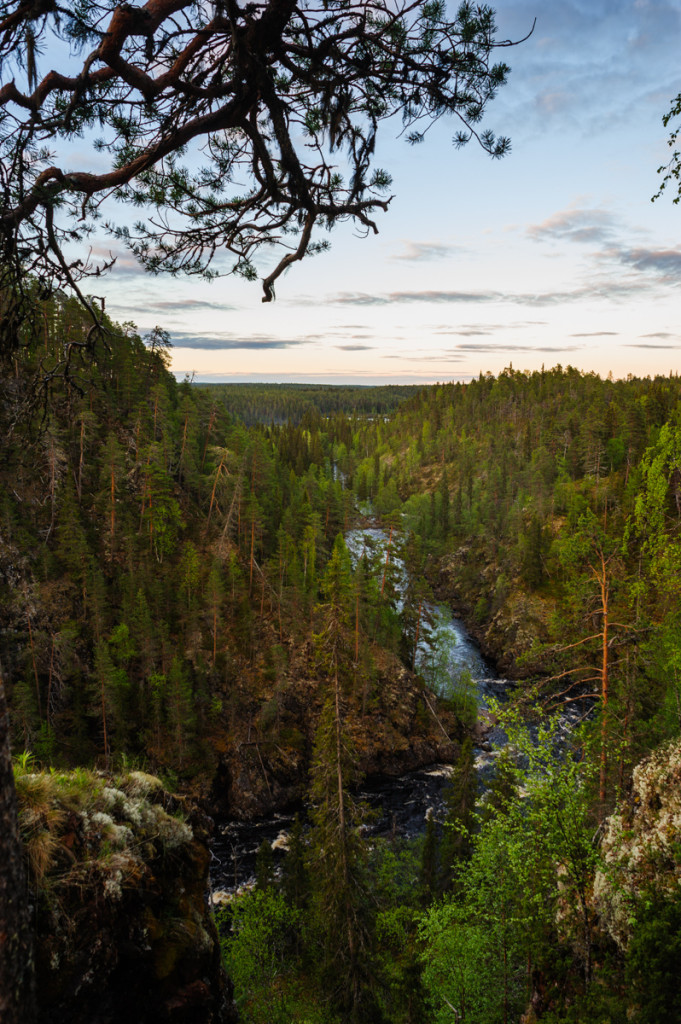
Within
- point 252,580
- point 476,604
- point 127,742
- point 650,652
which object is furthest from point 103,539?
point 476,604

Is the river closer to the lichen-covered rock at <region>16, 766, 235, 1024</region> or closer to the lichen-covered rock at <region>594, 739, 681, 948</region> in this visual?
the lichen-covered rock at <region>594, 739, 681, 948</region>

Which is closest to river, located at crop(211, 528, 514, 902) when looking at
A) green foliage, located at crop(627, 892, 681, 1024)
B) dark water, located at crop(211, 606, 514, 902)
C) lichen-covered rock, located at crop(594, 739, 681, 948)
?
dark water, located at crop(211, 606, 514, 902)

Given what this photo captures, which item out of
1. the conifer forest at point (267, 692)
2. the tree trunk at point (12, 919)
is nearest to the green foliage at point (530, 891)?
the conifer forest at point (267, 692)

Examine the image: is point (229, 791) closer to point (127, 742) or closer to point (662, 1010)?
point (127, 742)

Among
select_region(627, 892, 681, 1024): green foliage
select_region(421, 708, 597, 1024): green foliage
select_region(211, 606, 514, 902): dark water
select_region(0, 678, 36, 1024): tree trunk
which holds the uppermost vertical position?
select_region(0, 678, 36, 1024): tree trunk

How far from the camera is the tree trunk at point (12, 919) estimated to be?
3.51 metres

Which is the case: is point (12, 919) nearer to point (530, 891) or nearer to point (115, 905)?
point (115, 905)

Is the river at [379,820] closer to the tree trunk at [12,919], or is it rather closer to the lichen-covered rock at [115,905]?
the lichen-covered rock at [115,905]

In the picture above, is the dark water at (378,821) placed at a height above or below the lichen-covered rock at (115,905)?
below

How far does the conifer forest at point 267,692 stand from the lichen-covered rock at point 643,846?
0.05 meters

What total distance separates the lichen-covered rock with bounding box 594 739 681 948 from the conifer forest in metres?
0.05

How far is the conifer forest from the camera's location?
3574mm

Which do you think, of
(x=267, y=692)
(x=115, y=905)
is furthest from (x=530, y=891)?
(x=267, y=692)

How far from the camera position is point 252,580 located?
47.8m
